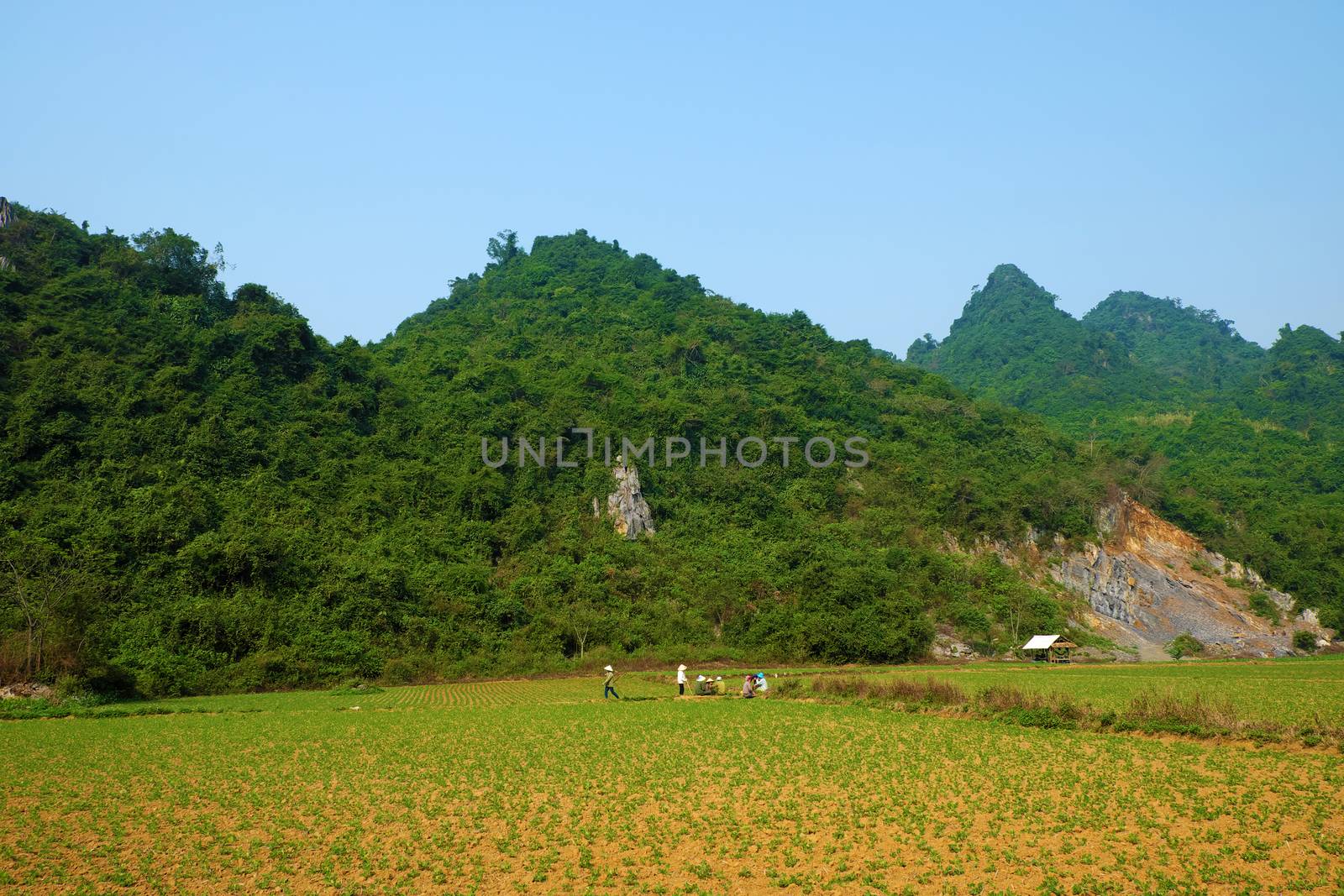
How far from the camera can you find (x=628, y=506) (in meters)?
60.0

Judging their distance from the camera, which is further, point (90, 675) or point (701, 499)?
point (701, 499)

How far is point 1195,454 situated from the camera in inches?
3509

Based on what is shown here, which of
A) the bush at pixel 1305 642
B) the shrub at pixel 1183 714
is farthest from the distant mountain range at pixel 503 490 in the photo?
the shrub at pixel 1183 714

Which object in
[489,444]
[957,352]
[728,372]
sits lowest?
[489,444]

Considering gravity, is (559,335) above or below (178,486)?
Answer: above

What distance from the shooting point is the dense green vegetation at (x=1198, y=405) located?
6978 cm

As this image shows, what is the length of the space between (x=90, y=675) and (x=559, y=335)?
182 ft

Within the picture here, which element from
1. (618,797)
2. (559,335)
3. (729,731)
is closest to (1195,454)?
(559,335)

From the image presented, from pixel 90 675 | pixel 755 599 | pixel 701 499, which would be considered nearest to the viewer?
pixel 90 675

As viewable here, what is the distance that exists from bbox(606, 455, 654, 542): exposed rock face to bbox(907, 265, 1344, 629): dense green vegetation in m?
38.7

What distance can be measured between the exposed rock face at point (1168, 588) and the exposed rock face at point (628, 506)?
Answer: 28879 millimetres

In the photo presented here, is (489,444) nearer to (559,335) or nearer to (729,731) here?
(559,335)

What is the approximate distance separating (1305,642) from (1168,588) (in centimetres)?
828

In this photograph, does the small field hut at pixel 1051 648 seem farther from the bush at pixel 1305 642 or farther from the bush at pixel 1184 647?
the bush at pixel 1305 642
